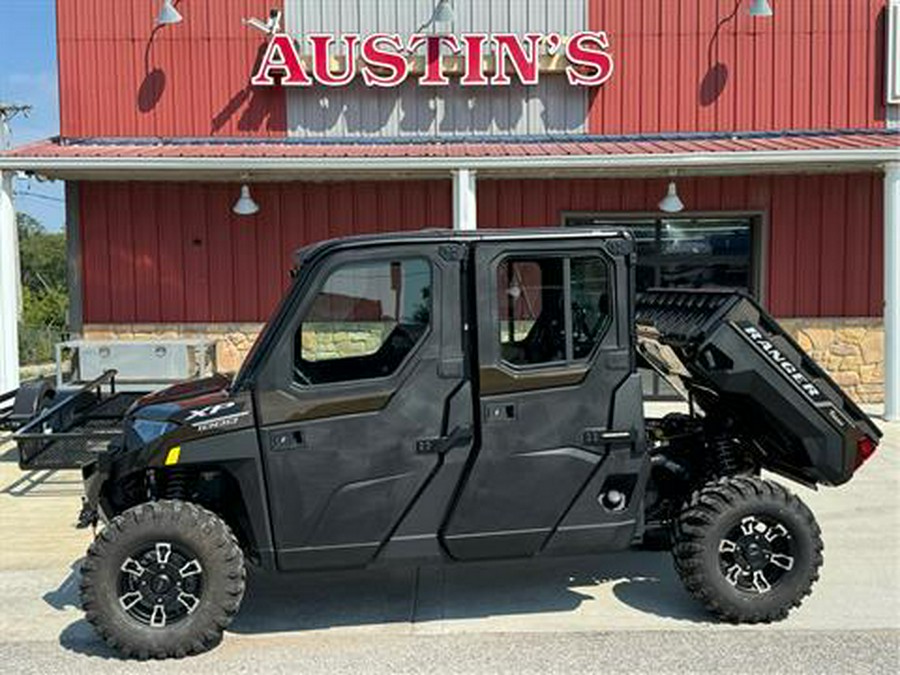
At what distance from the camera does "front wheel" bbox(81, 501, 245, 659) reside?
3967 mm

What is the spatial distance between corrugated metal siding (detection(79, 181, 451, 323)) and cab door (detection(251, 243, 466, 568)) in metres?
7.45

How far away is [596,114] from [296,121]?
4089 millimetres

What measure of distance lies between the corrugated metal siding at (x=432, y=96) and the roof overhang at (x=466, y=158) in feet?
1.72

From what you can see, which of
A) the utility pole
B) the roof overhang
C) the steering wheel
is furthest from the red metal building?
the steering wheel

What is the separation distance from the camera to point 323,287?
4.07 metres

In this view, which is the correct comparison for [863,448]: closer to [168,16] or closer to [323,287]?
[323,287]

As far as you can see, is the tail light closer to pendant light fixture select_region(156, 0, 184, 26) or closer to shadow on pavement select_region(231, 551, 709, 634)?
shadow on pavement select_region(231, 551, 709, 634)

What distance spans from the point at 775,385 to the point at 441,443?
1.78m

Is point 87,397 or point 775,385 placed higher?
point 775,385

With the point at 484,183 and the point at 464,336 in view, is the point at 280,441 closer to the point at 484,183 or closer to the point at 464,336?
the point at 464,336

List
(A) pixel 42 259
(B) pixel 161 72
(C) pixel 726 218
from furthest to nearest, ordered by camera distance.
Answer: (A) pixel 42 259, (C) pixel 726 218, (B) pixel 161 72

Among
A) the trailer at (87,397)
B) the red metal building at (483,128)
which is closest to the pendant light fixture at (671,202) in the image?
the red metal building at (483,128)

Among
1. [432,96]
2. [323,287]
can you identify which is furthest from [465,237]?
[432,96]

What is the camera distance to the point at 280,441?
13.2 feet
